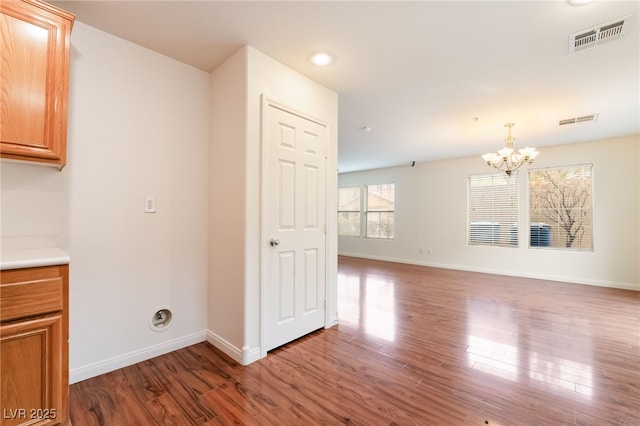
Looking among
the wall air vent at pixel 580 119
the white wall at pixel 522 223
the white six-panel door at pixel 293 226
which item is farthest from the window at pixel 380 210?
the white six-panel door at pixel 293 226

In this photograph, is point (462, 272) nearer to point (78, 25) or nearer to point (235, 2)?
point (235, 2)

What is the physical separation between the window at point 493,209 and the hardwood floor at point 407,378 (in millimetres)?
2542

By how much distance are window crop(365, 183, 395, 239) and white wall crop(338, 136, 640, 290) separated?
0.62 feet

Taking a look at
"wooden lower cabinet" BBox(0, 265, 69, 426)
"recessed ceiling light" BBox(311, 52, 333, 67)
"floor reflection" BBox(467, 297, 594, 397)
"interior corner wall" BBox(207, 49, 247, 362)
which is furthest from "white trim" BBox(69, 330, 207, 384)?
"recessed ceiling light" BBox(311, 52, 333, 67)

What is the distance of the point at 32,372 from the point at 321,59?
8.85 feet

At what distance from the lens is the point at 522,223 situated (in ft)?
18.2

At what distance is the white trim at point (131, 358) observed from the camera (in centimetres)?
192

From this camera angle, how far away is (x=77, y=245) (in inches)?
75.6

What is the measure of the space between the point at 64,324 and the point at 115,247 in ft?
2.55

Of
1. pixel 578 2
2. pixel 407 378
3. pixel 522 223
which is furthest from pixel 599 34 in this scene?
pixel 522 223

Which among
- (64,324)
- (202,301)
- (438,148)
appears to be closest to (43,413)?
(64,324)

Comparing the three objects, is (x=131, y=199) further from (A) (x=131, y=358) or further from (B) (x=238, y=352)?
(B) (x=238, y=352)

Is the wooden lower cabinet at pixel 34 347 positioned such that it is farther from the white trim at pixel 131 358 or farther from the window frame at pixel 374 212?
the window frame at pixel 374 212

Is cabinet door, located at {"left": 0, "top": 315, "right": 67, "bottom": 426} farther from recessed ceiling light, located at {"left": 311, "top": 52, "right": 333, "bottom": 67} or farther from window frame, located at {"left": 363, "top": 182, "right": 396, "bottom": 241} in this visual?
window frame, located at {"left": 363, "top": 182, "right": 396, "bottom": 241}
